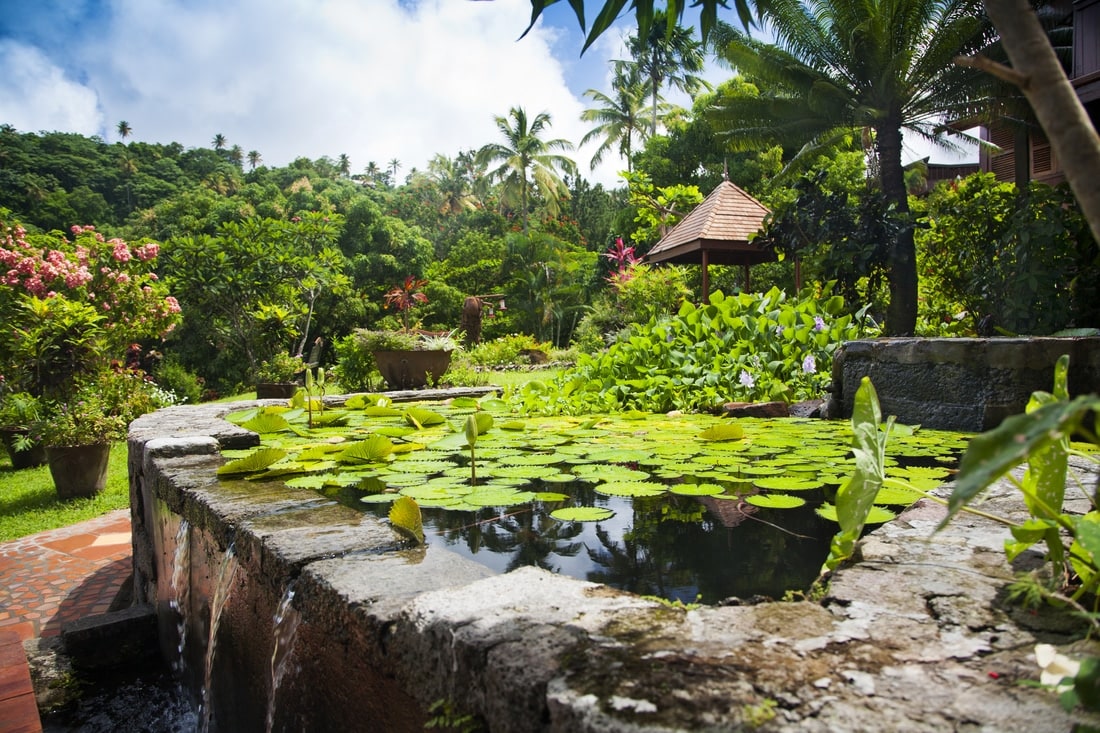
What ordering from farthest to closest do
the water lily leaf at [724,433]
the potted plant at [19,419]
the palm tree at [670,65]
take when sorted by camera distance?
1. the palm tree at [670,65]
2. the potted plant at [19,419]
3. the water lily leaf at [724,433]

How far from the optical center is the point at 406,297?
15.8 m

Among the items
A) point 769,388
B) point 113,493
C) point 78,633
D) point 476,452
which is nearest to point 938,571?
point 476,452

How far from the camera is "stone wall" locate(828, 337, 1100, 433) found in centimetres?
305

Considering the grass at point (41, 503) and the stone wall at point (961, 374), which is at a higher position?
the stone wall at point (961, 374)

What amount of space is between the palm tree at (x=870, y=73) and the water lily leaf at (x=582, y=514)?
19.1 ft

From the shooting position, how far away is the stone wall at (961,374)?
3.05m

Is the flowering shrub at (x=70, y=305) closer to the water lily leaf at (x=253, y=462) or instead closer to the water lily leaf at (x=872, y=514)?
the water lily leaf at (x=253, y=462)

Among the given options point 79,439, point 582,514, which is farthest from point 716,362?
point 79,439

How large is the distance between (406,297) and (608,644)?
15.5 m

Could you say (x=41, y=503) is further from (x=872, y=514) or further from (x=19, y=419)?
(x=872, y=514)

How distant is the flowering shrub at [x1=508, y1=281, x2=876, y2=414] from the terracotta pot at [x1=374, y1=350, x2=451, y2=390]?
2.46 m

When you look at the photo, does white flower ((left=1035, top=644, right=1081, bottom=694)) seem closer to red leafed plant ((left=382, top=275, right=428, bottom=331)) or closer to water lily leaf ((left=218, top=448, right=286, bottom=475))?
water lily leaf ((left=218, top=448, right=286, bottom=475))

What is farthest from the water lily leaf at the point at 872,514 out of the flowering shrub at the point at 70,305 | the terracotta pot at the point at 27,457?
the terracotta pot at the point at 27,457

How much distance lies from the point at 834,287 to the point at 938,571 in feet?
20.5
